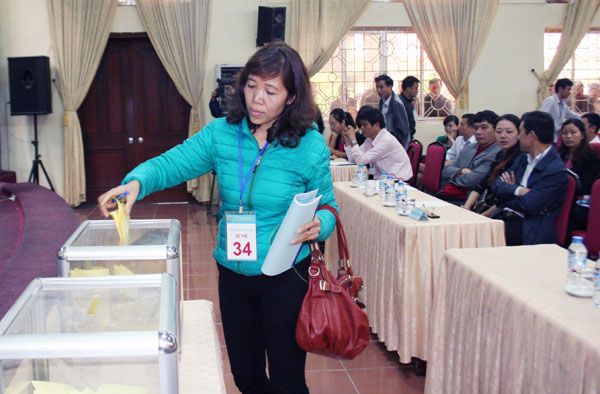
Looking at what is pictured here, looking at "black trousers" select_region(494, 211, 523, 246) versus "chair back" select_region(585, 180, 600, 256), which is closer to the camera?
"chair back" select_region(585, 180, 600, 256)

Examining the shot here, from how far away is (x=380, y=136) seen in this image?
16.5 ft

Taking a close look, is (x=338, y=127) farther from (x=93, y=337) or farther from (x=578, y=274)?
(x=93, y=337)

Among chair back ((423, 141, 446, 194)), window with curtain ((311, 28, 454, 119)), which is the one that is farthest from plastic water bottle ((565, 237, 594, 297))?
window with curtain ((311, 28, 454, 119))

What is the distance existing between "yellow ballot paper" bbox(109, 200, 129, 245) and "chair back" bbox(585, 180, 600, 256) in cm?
254

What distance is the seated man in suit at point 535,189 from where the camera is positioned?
3246 millimetres

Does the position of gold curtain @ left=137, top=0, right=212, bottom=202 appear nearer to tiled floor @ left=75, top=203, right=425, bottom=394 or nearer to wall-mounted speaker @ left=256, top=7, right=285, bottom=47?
wall-mounted speaker @ left=256, top=7, right=285, bottom=47

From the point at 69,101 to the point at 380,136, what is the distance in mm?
4873

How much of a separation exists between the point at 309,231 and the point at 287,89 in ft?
1.34

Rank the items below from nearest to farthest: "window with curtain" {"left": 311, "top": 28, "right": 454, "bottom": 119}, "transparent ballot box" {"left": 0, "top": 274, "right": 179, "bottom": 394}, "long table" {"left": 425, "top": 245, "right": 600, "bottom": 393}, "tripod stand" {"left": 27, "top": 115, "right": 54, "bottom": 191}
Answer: "transparent ballot box" {"left": 0, "top": 274, "right": 179, "bottom": 394}, "long table" {"left": 425, "top": 245, "right": 600, "bottom": 393}, "tripod stand" {"left": 27, "top": 115, "right": 54, "bottom": 191}, "window with curtain" {"left": 311, "top": 28, "right": 454, "bottom": 119}

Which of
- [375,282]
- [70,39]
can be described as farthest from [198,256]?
[70,39]

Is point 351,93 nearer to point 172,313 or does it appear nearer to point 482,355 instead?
point 482,355

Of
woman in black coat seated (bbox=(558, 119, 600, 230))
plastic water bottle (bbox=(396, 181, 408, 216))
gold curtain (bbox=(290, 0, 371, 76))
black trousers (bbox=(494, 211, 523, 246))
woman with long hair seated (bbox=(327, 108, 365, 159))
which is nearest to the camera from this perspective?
plastic water bottle (bbox=(396, 181, 408, 216))

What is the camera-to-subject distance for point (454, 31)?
8508 millimetres

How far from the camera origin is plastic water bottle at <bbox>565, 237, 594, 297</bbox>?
1743 millimetres
